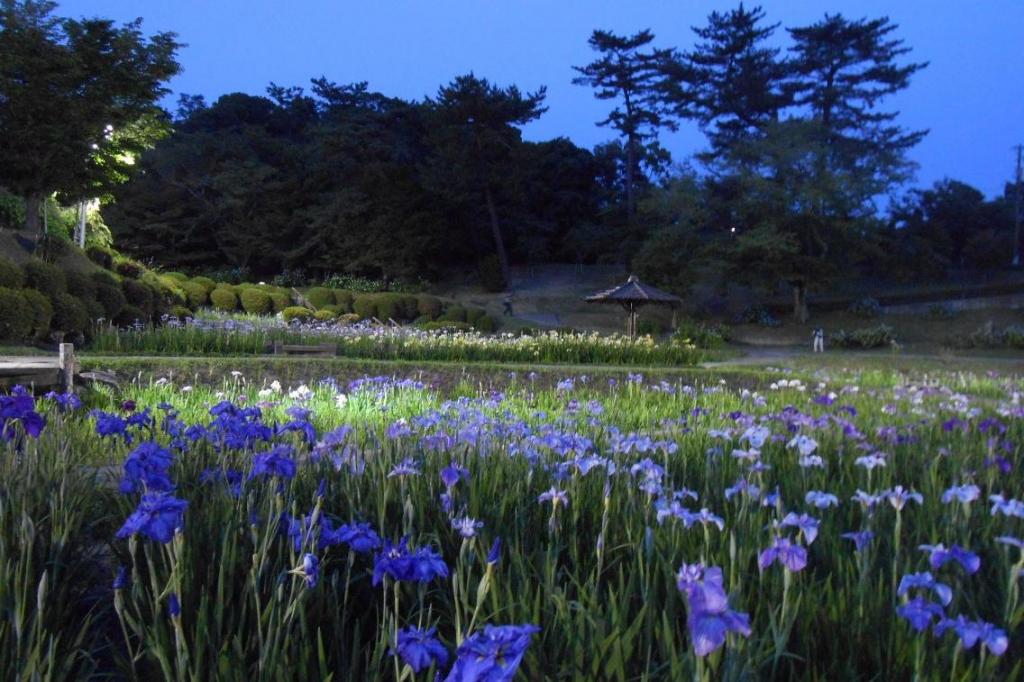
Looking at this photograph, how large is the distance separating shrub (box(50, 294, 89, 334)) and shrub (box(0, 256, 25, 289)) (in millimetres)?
535

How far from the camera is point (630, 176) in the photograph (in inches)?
1316

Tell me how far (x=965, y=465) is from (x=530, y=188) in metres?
32.2

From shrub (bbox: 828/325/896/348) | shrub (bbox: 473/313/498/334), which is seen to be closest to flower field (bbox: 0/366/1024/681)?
shrub (bbox: 473/313/498/334)

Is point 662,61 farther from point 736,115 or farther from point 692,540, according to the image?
point 692,540

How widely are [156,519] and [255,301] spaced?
2297 cm

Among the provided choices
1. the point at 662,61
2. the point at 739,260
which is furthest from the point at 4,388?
the point at 662,61

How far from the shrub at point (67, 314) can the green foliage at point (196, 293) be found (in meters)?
8.50

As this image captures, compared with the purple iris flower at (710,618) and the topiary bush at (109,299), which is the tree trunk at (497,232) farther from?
the purple iris flower at (710,618)

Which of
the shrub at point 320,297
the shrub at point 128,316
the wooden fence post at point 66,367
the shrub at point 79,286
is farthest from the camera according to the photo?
the shrub at point 320,297

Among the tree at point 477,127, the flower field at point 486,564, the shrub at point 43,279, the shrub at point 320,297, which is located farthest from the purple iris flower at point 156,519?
the tree at point 477,127

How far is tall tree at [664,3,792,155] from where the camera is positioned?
32156 millimetres

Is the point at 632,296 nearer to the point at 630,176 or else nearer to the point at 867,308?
the point at 867,308

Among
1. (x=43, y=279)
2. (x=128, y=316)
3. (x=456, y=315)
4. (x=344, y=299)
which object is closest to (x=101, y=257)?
(x=128, y=316)

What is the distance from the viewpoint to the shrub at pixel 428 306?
26.1 m
